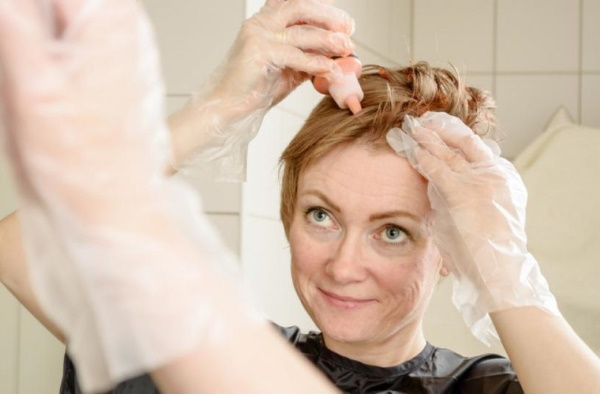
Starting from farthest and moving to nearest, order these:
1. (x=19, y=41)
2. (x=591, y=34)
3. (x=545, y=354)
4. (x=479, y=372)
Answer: (x=591, y=34)
(x=479, y=372)
(x=545, y=354)
(x=19, y=41)

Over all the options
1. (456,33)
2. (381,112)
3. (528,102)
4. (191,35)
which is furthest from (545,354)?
(456,33)

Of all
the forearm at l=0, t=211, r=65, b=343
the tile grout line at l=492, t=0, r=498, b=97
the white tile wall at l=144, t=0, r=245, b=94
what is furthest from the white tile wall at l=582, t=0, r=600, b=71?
the forearm at l=0, t=211, r=65, b=343

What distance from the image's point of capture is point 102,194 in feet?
1.84

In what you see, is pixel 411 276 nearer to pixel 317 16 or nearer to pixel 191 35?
pixel 317 16

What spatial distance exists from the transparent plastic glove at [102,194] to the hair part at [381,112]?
93 cm

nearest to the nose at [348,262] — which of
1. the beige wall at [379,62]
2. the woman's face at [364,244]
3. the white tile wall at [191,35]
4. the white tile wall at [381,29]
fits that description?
the woman's face at [364,244]

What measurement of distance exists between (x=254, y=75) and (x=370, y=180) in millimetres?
241

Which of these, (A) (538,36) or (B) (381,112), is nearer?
(B) (381,112)

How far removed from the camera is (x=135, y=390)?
1460mm

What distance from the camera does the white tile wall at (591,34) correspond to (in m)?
3.31

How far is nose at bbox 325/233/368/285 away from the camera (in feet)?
4.72

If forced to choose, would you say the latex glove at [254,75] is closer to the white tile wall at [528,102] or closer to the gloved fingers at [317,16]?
the gloved fingers at [317,16]

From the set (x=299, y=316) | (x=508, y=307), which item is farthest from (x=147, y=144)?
(x=299, y=316)

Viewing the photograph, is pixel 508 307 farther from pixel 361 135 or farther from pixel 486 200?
pixel 361 135
